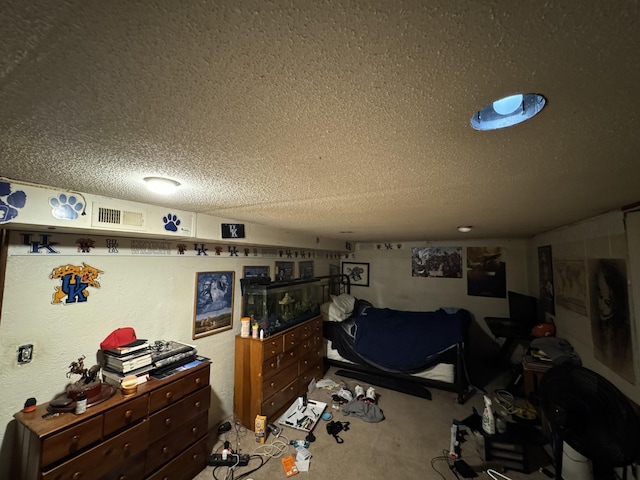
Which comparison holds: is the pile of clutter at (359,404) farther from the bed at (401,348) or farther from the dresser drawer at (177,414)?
the dresser drawer at (177,414)

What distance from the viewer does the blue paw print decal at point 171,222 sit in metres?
1.97

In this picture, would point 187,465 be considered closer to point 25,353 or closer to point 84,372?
point 84,372

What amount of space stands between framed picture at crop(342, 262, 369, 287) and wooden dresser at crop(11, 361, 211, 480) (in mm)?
4009

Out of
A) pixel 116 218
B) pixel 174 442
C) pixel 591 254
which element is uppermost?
pixel 116 218

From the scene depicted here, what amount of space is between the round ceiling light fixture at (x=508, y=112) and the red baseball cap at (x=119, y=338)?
8.28 ft

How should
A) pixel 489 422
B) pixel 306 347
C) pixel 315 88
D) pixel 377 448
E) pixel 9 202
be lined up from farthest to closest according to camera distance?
pixel 306 347
pixel 377 448
pixel 489 422
pixel 9 202
pixel 315 88

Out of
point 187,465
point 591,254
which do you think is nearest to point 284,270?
point 187,465

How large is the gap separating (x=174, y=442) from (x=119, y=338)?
35.3 inches

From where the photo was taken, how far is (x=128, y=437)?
1635 millimetres

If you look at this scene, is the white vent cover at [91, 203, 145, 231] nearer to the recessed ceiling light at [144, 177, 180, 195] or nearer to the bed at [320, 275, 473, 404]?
the recessed ceiling light at [144, 177, 180, 195]

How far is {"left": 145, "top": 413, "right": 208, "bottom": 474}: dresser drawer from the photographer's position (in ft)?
5.86

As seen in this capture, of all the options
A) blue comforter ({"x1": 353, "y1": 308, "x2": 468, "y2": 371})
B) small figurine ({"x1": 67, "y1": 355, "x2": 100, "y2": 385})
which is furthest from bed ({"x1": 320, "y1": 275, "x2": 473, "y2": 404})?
small figurine ({"x1": 67, "y1": 355, "x2": 100, "y2": 385})

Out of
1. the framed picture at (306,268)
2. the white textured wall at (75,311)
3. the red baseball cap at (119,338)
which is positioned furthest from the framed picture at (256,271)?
the red baseball cap at (119,338)

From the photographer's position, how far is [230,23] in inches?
16.5
